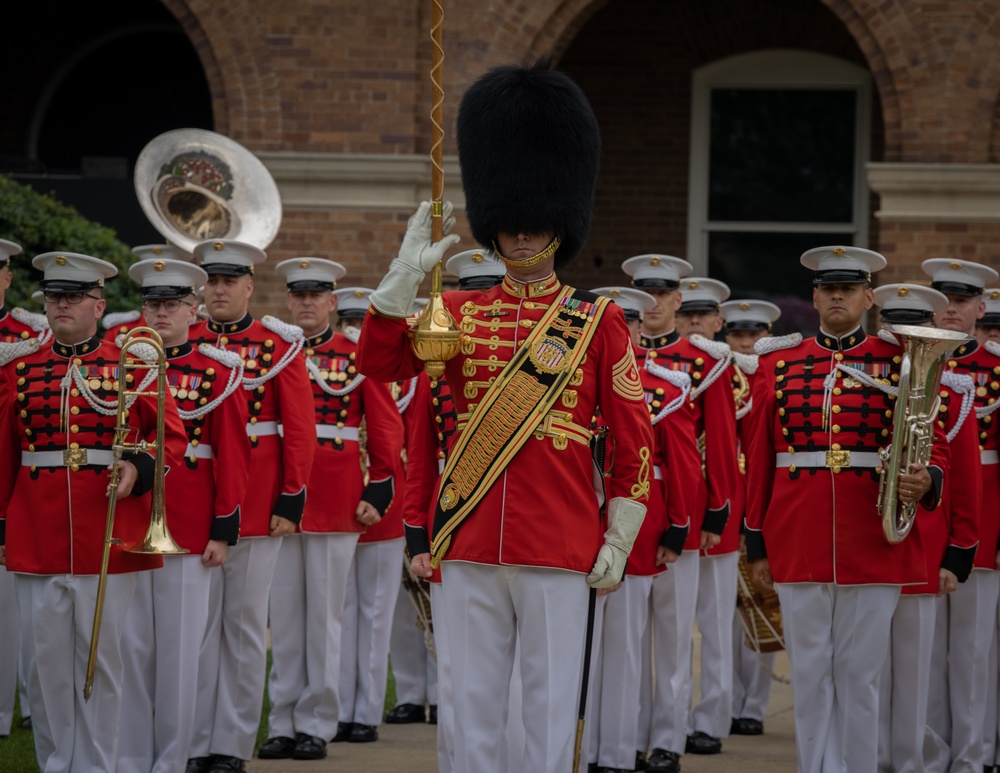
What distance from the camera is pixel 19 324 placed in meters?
8.53

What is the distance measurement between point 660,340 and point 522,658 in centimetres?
338

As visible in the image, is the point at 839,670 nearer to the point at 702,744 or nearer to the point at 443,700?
the point at 443,700

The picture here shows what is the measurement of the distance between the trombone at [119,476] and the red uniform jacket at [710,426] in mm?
2496

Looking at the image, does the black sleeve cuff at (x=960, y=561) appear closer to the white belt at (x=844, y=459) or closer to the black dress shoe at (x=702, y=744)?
the white belt at (x=844, y=459)

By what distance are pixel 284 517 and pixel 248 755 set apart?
107 centimetres

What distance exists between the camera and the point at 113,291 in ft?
37.4

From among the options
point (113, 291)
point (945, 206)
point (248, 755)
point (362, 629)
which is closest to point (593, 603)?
point (248, 755)

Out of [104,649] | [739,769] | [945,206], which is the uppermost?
[945,206]

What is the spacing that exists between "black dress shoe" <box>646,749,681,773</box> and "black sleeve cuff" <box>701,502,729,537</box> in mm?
1065

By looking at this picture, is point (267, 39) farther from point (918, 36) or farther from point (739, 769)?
point (739, 769)

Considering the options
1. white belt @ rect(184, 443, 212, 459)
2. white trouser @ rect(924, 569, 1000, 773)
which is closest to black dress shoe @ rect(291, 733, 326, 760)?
white belt @ rect(184, 443, 212, 459)

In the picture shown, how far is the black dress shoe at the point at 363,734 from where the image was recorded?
27.9 feet

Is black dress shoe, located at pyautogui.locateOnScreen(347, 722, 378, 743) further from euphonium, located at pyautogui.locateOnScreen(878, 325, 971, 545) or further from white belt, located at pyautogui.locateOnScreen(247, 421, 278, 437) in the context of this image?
euphonium, located at pyautogui.locateOnScreen(878, 325, 971, 545)

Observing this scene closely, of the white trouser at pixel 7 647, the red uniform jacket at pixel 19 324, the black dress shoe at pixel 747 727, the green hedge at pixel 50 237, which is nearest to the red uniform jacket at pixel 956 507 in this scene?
the black dress shoe at pixel 747 727
